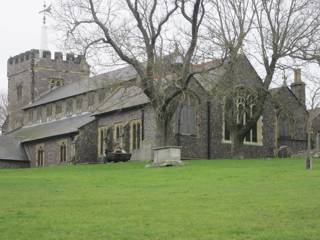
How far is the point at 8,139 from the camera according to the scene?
6444cm

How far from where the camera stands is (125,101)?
52.4 meters

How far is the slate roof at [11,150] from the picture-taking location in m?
62.2

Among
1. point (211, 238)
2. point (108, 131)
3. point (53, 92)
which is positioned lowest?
point (211, 238)

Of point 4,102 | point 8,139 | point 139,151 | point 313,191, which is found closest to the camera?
point 313,191

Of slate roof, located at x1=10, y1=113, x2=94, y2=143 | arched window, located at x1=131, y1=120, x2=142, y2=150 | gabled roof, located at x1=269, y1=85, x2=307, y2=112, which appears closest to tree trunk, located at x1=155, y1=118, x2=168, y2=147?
arched window, located at x1=131, y1=120, x2=142, y2=150

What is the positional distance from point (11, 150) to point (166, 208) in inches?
1889

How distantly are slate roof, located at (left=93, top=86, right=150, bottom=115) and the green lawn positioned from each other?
980 inches

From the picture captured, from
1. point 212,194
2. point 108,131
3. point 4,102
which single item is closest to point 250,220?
point 212,194

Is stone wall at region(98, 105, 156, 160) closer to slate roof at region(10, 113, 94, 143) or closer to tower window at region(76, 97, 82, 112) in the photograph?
slate roof at region(10, 113, 94, 143)

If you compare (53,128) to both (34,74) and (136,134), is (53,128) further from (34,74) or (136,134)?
(34,74)

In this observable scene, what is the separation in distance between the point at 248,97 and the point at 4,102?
64611 millimetres

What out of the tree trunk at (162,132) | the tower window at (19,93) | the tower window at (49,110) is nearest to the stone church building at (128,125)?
the tower window at (49,110)

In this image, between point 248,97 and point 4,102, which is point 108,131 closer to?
point 248,97

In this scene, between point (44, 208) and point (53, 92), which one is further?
point (53, 92)
